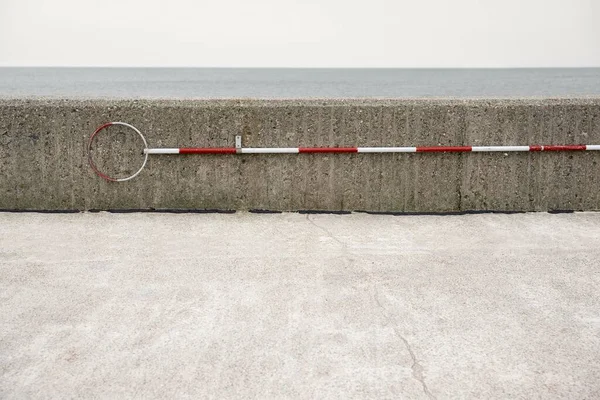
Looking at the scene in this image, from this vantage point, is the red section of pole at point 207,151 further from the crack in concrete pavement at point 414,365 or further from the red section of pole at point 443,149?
the crack in concrete pavement at point 414,365

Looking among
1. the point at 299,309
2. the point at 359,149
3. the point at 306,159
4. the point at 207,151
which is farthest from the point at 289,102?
the point at 299,309

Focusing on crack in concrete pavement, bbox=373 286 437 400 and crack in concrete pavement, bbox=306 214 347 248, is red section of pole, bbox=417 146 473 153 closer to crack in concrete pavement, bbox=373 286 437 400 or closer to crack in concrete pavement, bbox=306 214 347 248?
crack in concrete pavement, bbox=306 214 347 248

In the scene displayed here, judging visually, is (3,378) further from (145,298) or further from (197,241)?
(197,241)

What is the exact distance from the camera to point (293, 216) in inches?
264

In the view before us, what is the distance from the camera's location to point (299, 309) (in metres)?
4.05

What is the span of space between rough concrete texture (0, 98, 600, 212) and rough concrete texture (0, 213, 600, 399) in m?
0.50

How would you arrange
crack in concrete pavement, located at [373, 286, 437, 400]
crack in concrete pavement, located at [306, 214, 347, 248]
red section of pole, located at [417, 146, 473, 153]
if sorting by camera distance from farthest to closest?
1. red section of pole, located at [417, 146, 473, 153]
2. crack in concrete pavement, located at [306, 214, 347, 248]
3. crack in concrete pavement, located at [373, 286, 437, 400]

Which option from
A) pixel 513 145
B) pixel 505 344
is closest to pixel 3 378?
pixel 505 344

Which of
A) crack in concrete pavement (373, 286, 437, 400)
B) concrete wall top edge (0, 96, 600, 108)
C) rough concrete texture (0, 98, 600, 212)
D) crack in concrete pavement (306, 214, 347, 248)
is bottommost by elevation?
crack in concrete pavement (373, 286, 437, 400)

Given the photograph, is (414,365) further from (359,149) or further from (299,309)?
(359,149)

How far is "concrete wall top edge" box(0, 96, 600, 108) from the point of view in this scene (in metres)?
6.67

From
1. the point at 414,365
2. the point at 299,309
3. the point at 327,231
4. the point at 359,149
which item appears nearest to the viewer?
the point at 414,365

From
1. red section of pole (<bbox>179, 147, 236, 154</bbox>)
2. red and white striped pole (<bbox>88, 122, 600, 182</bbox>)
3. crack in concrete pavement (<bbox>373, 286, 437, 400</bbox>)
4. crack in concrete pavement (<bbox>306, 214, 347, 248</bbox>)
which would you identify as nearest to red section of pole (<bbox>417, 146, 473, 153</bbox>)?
red and white striped pole (<bbox>88, 122, 600, 182</bbox>)

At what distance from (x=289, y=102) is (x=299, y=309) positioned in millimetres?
3213
